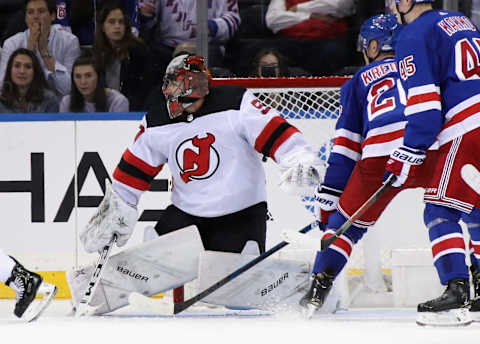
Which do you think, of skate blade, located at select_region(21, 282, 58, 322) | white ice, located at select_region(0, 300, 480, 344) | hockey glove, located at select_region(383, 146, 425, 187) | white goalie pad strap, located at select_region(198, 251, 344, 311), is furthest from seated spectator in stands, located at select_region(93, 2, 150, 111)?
hockey glove, located at select_region(383, 146, 425, 187)

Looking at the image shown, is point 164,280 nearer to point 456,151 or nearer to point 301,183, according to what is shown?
point 301,183

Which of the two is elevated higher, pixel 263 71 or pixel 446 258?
pixel 263 71

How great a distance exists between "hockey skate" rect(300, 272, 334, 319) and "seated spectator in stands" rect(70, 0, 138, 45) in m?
2.00

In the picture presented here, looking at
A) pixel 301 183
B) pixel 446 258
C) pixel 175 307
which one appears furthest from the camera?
pixel 175 307

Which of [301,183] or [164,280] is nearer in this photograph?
[301,183]

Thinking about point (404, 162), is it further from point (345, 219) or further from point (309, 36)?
point (309, 36)

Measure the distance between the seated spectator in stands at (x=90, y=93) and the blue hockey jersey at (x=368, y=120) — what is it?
1.50 m

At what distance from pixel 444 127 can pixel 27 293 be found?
149 cm

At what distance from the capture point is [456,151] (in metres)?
2.84

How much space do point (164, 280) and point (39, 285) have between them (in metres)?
0.49

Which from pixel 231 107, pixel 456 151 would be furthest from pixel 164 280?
pixel 456 151

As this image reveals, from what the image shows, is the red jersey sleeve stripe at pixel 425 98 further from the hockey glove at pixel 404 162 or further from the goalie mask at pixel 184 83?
the goalie mask at pixel 184 83

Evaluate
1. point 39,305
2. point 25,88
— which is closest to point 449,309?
point 39,305

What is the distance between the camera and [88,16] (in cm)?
482
